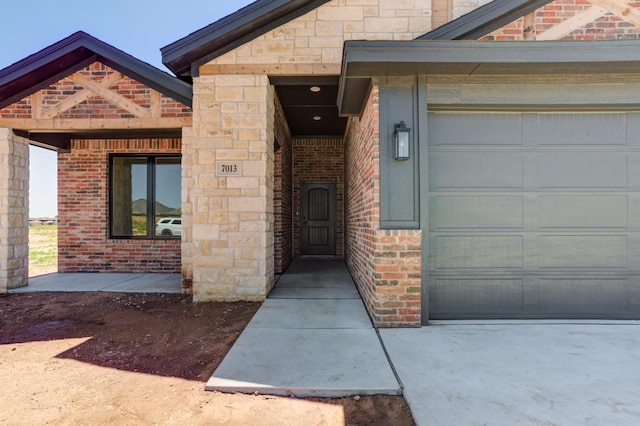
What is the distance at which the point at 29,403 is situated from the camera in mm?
2301

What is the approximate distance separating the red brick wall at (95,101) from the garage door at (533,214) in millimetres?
4263

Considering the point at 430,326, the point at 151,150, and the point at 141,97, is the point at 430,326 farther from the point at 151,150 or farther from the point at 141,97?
the point at 151,150

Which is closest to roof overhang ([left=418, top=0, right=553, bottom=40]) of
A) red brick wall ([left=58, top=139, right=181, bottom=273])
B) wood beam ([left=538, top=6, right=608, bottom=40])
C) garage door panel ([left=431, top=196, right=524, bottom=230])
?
wood beam ([left=538, top=6, right=608, bottom=40])

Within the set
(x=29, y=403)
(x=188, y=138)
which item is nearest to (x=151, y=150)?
(x=188, y=138)

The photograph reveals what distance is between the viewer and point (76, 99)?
215 inches

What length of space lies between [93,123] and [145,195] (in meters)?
2.36

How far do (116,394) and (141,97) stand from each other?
187 inches

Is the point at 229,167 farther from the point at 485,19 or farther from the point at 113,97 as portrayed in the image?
the point at 485,19

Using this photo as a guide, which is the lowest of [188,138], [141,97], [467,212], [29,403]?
[29,403]

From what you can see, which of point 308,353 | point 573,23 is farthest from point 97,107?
point 573,23

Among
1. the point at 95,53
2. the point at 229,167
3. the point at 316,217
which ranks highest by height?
the point at 95,53

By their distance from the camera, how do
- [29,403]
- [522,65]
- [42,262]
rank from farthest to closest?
1. [42,262]
2. [522,65]
3. [29,403]

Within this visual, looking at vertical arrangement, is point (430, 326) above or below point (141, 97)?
below

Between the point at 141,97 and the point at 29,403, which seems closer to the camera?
the point at 29,403
